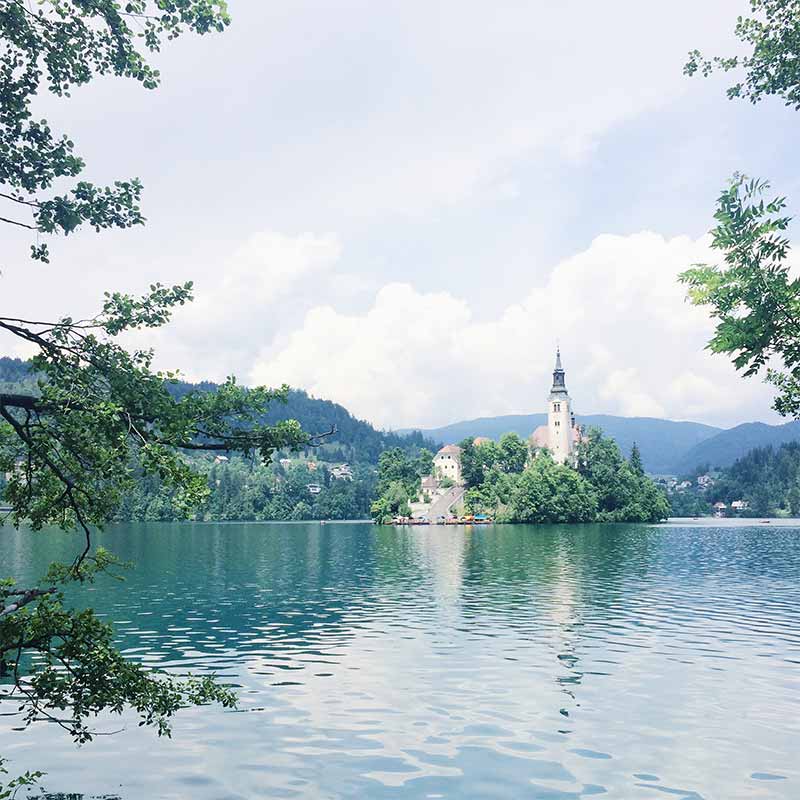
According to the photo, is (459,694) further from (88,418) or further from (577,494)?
(577,494)

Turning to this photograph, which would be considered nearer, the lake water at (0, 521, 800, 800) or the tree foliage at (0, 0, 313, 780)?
the tree foliage at (0, 0, 313, 780)

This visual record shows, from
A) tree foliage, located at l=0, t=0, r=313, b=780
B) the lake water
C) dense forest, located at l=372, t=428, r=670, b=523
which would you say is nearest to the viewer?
tree foliage, located at l=0, t=0, r=313, b=780

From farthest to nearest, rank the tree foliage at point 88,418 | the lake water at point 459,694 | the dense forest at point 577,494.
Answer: the dense forest at point 577,494 → the lake water at point 459,694 → the tree foliage at point 88,418

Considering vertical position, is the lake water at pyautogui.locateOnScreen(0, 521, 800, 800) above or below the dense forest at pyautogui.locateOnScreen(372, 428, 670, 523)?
below

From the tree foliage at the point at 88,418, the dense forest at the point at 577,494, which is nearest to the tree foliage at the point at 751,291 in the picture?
the tree foliage at the point at 88,418

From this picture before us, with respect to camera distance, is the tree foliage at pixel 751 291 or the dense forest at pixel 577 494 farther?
the dense forest at pixel 577 494

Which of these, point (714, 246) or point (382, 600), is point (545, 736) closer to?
point (714, 246)

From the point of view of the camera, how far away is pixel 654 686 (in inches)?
994

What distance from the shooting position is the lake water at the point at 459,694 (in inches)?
675

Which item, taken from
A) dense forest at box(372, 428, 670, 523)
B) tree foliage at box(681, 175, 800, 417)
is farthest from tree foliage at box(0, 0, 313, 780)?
dense forest at box(372, 428, 670, 523)

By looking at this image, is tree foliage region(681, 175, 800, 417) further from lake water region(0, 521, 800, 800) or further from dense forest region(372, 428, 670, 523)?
dense forest region(372, 428, 670, 523)

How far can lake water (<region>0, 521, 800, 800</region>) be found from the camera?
17.2 metres

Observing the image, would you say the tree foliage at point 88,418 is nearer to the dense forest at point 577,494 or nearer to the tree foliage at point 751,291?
the tree foliage at point 751,291

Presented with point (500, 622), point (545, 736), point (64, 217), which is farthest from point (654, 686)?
point (64, 217)
